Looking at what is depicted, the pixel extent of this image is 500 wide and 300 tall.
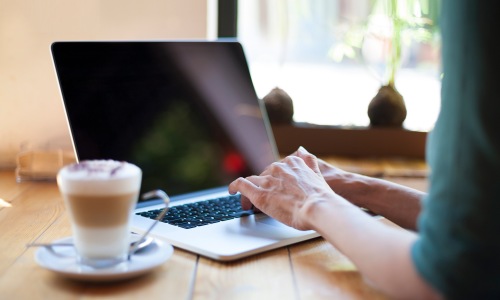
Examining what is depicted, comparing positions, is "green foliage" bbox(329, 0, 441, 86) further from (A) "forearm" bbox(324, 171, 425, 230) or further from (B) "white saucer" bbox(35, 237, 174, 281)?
(B) "white saucer" bbox(35, 237, 174, 281)

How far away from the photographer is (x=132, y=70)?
142cm

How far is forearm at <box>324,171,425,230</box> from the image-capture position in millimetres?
1271

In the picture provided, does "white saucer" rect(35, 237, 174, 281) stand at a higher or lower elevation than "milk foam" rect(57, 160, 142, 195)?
lower

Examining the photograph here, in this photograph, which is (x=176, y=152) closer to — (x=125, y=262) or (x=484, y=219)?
(x=125, y=262)

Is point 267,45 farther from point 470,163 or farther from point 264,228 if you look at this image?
point 470,163

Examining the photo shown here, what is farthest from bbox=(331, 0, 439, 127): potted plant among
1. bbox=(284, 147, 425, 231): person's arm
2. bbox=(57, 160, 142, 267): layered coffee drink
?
bbox=(57, 160, 142, 267): layered coffee drink

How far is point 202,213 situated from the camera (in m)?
1.28

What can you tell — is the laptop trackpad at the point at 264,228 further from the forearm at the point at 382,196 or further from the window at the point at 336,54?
the window at the point at 336,54

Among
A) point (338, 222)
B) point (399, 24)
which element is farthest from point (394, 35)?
point (338, 222)

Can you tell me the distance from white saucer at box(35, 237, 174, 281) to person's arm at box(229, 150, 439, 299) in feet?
0.66

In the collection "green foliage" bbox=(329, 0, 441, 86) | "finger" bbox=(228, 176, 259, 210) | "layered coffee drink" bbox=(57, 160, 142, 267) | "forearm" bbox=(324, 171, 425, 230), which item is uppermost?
"green foliage" bbox=(329, 0, 441, 86)

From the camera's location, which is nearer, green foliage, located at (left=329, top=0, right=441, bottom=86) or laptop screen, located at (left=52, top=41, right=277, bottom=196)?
laptop screen, located at (left=52, top=41, right=277, bottom=196)

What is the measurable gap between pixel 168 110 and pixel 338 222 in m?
0.55

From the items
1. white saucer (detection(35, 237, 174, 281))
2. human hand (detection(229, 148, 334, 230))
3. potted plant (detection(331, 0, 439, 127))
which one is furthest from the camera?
potted plant (detection(331, 0, 439, 127))
